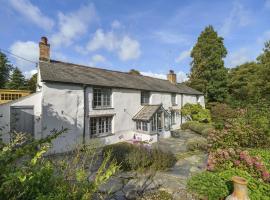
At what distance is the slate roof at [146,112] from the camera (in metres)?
17.5

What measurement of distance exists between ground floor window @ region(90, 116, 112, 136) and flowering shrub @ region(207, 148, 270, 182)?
9.85m

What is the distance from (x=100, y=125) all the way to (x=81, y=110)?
7.78 ft

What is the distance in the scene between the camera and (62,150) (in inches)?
508

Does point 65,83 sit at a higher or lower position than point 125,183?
higher

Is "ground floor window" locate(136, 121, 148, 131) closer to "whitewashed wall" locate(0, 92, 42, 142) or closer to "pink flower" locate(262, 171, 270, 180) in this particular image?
"whitewashed wall" locate(0, 92, 42, 142)

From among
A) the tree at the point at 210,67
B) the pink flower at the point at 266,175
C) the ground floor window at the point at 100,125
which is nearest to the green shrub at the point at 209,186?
the pink flower at the point at 266,175

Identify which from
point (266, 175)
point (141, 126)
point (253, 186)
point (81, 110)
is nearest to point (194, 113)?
point (141, 126)

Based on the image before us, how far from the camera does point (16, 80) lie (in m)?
38.7

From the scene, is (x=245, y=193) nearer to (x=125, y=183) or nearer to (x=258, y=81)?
(x=125, y=183)

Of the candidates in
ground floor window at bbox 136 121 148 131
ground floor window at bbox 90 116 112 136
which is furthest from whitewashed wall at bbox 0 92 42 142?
ground floor window at bbox 136 121 148 131

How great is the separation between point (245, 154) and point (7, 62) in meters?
45.5

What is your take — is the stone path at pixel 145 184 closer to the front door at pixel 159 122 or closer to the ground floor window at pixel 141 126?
the ground floor window at pixel 141 126

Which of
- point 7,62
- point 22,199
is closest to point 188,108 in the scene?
point 22,199

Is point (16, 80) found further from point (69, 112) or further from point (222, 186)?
point (222, 186)
